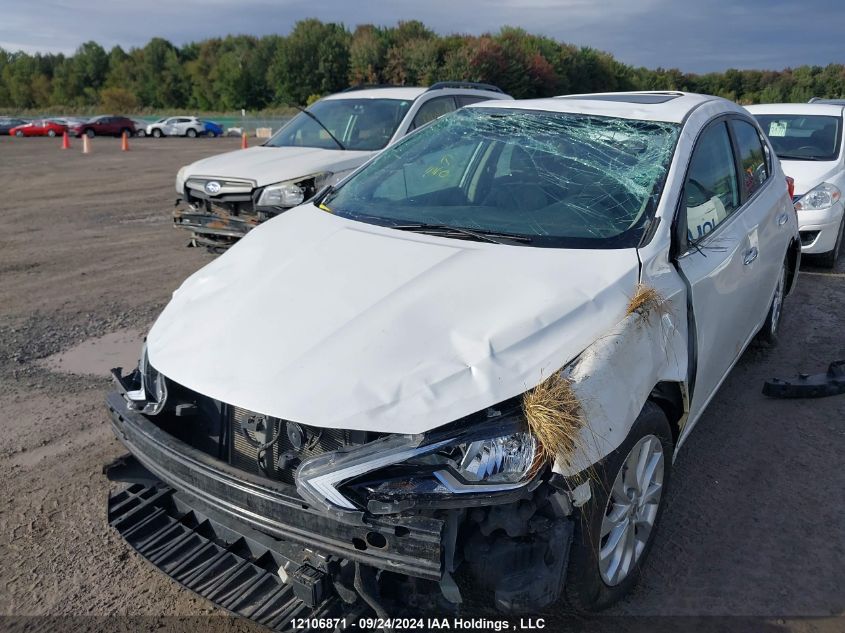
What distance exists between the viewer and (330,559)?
7.24ft

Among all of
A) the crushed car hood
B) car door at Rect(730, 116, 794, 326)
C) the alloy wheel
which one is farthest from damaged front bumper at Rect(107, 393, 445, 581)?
car door at Rect(730, 116, 794, 326)

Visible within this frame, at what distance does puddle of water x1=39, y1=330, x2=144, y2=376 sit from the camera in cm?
495

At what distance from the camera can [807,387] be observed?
4551 mm

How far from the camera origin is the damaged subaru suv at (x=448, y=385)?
7.16 ft

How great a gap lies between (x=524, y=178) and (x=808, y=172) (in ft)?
18.5

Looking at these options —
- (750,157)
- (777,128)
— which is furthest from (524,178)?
(777,128)

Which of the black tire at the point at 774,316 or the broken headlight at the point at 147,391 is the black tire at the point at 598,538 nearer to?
the broken headlight at the point at 147,391

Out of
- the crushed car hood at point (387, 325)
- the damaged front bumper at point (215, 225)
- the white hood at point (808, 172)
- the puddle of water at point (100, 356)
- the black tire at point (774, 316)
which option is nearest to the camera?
the crushed car hood at point (387, 325)

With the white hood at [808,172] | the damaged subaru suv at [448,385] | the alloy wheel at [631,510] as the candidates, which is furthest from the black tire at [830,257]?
the alloy wheel at [631,510]

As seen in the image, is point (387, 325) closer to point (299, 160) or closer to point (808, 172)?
point (299, 160)

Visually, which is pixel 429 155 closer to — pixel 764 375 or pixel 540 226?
pixel 540 226

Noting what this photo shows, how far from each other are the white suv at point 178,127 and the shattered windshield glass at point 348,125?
4200 cm

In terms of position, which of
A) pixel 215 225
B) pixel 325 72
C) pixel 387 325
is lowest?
pixel 215 225

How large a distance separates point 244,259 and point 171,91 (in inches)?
3719
